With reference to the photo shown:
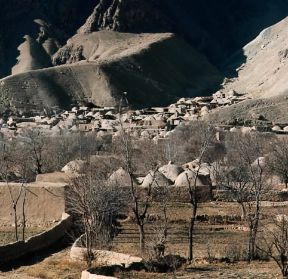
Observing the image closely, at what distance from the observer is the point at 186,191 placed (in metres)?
29.7

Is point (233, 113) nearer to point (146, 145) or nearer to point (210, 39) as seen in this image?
point (146, 145)

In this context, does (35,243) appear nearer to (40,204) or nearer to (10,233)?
(10,233)

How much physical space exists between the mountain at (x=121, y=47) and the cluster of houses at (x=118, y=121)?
939cm

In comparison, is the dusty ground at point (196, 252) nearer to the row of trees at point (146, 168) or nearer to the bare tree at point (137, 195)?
the row of trees at point (146, 168)

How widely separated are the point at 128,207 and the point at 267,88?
7426cm

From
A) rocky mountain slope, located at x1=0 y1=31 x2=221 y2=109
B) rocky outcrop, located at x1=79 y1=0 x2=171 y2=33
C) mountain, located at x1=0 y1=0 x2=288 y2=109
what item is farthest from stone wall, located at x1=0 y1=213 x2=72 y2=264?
rocky outcrop, located at x1=79 y1=0 x2=171 y2=33

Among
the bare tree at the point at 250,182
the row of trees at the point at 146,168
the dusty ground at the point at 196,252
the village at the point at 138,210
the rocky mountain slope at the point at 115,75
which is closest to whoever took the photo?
the dusty ground at the point at 196,252

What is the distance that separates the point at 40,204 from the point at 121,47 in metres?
114

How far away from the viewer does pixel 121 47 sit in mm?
137250

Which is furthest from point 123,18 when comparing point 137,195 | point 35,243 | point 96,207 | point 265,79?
point 35,243

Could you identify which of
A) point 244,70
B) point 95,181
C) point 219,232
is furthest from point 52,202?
point 244,70

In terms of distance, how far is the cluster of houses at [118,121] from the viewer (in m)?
64.1

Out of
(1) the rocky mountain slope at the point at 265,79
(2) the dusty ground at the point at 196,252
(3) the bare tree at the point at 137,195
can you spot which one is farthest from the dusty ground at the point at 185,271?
(1) the rocky mountain slope at the point at 265,79

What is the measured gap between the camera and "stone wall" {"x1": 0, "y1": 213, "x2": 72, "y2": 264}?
62.4 ft
